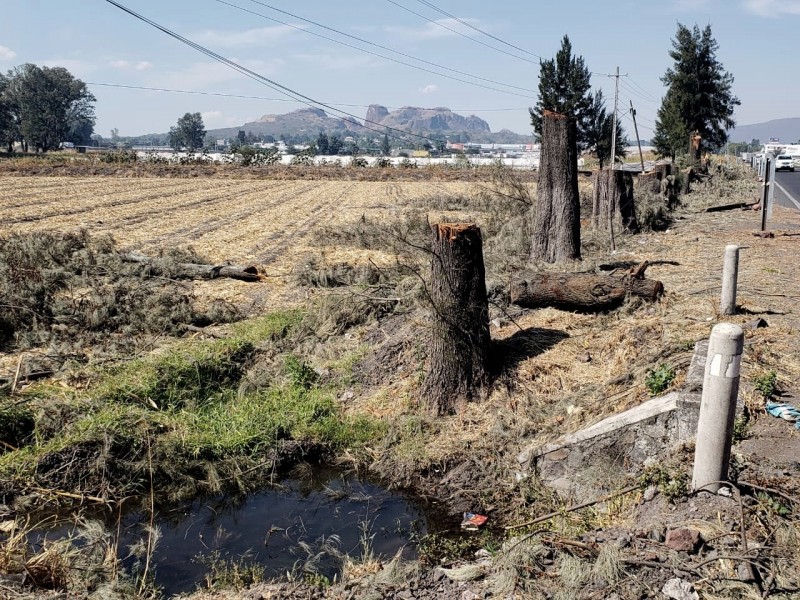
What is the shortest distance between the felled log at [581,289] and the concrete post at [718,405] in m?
4.36

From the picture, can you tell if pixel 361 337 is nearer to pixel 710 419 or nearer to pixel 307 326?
pixel 307 326

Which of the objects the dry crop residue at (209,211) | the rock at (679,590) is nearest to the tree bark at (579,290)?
the dry crop residue at (209,211)

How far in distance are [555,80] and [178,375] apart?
6605cm

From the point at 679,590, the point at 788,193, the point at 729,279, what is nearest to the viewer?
the point at 679,590

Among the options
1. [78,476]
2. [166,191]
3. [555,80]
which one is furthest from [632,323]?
[555,80]

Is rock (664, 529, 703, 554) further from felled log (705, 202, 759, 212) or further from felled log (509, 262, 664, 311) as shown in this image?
felled log (705, 202, 759, 212)

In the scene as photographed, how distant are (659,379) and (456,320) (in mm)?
2131

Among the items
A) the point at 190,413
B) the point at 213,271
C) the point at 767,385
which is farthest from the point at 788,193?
the point at 190,413

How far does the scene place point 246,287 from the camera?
1322 centimetres

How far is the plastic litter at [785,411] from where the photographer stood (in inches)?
216

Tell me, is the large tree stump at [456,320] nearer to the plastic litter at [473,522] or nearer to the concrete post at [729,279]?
the plastic litter at [473,522]

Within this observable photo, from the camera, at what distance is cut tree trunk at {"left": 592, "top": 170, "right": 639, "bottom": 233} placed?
14.0 m

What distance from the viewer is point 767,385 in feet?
19.3

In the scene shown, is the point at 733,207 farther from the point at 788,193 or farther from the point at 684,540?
the point at 684,540
